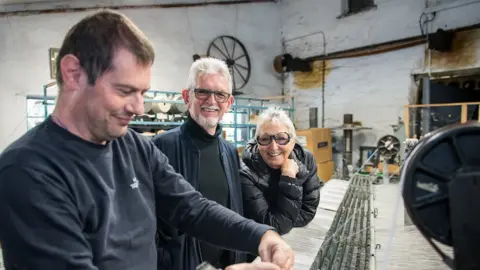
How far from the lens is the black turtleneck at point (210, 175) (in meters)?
1.30

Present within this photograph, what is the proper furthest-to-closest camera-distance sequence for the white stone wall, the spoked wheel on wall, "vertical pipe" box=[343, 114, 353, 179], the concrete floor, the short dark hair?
the spoked wheel on wall → "vertical pipe" box=[343, 114, 353, 179] → the white stone wall → the concrete floor → the short dark hair

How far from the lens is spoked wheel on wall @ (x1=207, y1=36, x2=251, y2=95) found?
615cm

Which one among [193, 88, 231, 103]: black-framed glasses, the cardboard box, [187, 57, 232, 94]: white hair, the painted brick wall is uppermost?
the painted brick wall

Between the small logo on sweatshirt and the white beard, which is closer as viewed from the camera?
the small logo on sweatshirt

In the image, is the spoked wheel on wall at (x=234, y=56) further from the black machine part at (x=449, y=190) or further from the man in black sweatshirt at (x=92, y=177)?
the black machine part at (x=449, y=190)

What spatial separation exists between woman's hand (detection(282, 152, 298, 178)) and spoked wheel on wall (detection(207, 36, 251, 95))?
15.9 ft

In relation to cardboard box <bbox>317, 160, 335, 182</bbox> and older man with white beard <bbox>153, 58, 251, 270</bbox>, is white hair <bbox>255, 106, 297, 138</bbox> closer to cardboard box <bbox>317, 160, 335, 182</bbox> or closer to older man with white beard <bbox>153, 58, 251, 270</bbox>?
older man with white beard <bbox>153, 58, 251, 270</bbox>

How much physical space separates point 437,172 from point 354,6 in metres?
6.17

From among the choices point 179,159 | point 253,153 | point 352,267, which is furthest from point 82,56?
point 352,267

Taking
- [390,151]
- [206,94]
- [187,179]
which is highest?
[206,94]

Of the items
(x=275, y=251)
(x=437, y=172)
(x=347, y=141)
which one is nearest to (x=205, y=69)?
(x=275, y=251)

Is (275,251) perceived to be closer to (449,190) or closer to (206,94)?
(449,190)

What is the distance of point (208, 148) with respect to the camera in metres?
1.35

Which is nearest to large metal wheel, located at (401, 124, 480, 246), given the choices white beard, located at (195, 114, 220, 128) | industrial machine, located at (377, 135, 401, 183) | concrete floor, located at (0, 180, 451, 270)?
concrete floor, located at (0, 180, 451, 270)
